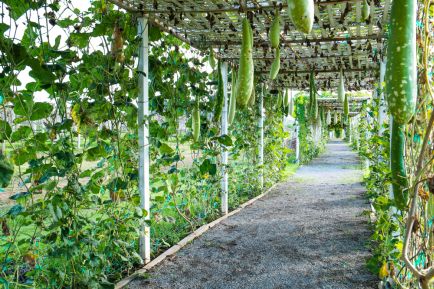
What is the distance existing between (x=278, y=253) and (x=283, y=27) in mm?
2468

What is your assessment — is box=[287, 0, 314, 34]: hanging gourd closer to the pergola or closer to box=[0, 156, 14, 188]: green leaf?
box=[0, 156, 14, 188]: green leaf

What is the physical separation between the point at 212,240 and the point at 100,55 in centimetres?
258

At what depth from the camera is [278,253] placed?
13.3 ft

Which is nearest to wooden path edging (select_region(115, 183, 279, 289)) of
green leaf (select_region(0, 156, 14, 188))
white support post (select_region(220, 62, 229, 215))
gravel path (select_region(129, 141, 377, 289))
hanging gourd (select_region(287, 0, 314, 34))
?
gravel path (select_region(129, 141, 377, 289))

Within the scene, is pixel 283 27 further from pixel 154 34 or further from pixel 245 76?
pixel 245 76

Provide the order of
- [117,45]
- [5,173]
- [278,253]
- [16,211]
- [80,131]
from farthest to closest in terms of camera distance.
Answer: [278,253]
[117,45]
[80,131]
[16,211]
[5,173]

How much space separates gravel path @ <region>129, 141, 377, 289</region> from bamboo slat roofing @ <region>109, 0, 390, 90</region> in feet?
6.92

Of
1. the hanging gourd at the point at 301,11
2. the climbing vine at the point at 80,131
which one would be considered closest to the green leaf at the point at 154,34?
the climbing vine at the point at 80,131

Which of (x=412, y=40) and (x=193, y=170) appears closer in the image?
(x=412, y=40)

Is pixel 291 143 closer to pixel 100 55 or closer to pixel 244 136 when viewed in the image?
pixel 244 136

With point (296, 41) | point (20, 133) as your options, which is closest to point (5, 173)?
point (20, 133)

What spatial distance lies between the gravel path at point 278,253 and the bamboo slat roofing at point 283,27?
6.92 feet

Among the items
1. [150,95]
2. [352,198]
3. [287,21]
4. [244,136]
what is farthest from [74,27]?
[352,198]

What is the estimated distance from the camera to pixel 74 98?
270 cm
